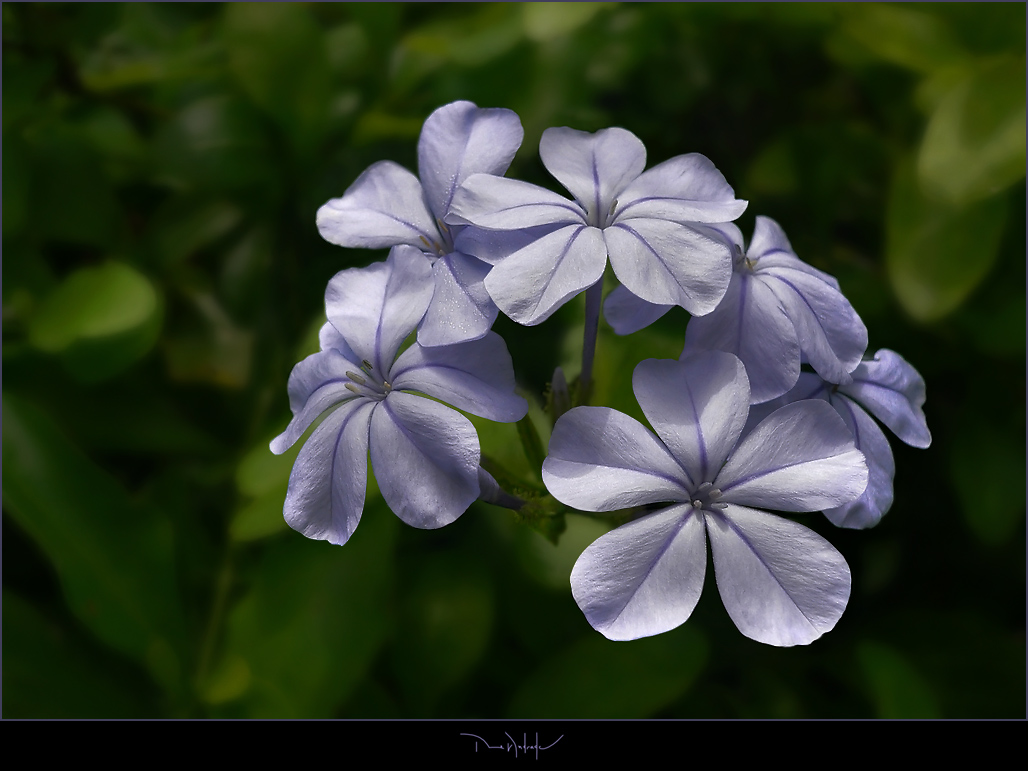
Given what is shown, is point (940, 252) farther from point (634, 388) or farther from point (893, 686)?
point (634, 388)

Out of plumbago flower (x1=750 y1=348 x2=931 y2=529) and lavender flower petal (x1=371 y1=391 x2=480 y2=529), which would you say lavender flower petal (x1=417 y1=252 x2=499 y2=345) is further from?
plumbago flower (x1=750 y1=348 x2=931 y2=529)

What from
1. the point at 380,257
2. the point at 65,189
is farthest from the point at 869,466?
the point at 65,189

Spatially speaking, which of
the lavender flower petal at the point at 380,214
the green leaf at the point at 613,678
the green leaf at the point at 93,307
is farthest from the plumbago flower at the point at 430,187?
the green leaf at the point at 613,678

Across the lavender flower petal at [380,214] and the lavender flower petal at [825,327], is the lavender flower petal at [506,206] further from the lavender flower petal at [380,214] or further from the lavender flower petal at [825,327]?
the lavender flower petal at [825,327]

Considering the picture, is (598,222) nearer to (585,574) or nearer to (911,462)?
(585,574)
